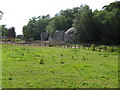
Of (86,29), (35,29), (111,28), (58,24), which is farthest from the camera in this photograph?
(35,29)

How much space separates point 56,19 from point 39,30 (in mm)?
21248

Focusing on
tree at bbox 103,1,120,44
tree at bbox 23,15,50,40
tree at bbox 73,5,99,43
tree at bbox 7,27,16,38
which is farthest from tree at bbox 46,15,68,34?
tree at bbox 7,27,16,38

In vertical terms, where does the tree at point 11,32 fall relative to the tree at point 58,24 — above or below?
below

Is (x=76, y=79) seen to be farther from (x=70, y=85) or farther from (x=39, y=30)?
(x=39, y=30)

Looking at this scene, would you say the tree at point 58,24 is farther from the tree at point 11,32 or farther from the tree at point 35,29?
the tree at point 11,32

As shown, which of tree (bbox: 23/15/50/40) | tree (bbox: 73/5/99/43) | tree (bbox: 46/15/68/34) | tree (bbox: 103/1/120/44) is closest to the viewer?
tree (bbox: 103/1/120/44)

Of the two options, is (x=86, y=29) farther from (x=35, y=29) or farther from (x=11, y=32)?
(x=11, y=32)

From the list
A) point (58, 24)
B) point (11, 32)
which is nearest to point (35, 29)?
point (11, 32)

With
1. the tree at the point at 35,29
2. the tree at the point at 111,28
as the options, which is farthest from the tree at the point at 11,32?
the tree at the point at 111,28

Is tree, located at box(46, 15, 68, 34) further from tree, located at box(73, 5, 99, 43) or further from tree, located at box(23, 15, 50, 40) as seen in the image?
tree, located at box(73, 5, 99, 43)

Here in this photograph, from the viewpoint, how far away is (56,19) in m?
82.4

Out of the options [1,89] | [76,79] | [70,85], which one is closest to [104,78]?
[76,79]

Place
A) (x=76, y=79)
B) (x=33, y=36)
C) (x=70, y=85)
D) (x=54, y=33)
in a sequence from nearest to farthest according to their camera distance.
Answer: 1. (x=70, y=85)
2. (x=76, y=79)
3. (x=54, y=33)
4. (x=33, y=36)

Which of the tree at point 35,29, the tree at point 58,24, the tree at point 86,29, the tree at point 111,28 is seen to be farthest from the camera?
the tree at point 35,29
